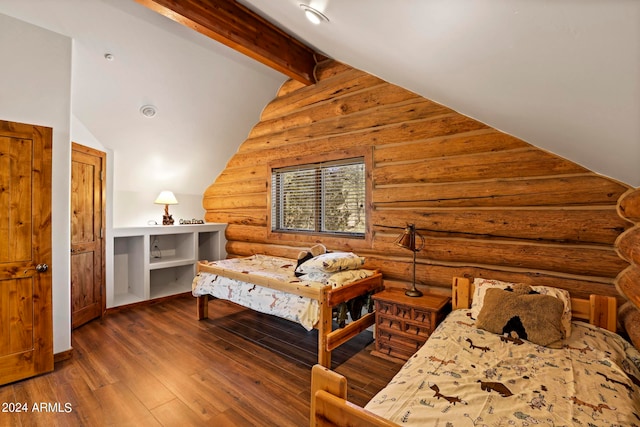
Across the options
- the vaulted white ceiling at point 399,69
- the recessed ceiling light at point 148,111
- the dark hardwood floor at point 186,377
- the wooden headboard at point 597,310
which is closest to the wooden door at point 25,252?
the dark hardwood floor at point 186,377

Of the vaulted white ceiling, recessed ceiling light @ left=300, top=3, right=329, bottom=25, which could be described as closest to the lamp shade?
the vaulted white ceiling

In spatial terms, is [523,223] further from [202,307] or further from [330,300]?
[202,307]

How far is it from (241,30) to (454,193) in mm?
2490

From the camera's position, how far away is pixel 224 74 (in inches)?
146

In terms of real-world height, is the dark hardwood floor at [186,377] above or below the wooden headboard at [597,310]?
below

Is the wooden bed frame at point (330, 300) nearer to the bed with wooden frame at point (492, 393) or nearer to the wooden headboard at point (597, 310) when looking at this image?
the bed with wooden frame at point (492, 393)

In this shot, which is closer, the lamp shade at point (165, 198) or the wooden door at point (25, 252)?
the wooden door at point (25, 252)

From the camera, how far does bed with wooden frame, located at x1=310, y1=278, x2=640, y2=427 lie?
1.15 m

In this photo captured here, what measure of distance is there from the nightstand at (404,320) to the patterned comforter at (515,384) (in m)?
0.53

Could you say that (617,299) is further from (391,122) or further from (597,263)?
(391,122)

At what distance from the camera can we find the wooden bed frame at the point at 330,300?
2531 millimetres

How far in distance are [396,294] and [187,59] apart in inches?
130

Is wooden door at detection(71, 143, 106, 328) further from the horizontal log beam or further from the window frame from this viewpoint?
the horizontal log beam

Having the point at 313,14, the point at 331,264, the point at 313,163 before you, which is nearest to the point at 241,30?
the point at 313,14
